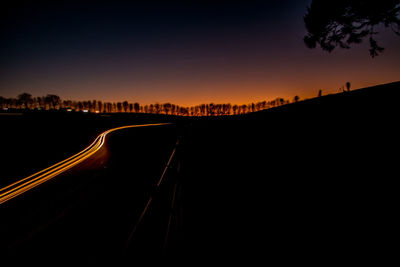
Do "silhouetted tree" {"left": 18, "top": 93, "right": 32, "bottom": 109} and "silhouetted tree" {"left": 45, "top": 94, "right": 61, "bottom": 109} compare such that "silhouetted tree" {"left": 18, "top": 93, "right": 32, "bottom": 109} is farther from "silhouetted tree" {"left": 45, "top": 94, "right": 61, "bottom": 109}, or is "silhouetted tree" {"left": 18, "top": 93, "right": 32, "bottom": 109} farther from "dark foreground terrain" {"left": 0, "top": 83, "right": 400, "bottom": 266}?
"dark foreground terrain" {"left": 0, "top": 83, "right": 400, "bottom": 266}

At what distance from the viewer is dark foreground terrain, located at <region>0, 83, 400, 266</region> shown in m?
4.15

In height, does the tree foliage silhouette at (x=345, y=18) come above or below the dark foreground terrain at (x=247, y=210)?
above

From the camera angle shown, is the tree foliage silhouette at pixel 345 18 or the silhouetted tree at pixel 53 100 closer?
the tree foliage silhouette at pixel 345 18

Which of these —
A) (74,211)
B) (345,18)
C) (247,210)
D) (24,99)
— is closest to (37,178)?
(74,211)

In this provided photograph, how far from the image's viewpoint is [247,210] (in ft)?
19.5

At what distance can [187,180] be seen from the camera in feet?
28.3

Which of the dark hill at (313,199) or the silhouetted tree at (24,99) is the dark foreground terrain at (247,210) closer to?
the dark hill at (313,199)

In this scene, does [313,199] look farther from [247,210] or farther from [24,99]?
[24,99]

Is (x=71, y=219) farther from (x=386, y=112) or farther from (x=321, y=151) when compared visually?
(x=386, y=112)

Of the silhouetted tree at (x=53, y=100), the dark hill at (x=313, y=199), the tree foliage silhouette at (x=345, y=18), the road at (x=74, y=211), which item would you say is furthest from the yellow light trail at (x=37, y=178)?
the silhouetted tree at (x=53, y=100)

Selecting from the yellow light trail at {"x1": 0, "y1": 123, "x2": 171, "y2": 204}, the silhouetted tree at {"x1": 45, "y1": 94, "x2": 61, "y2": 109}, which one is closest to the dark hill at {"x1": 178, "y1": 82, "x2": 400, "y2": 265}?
the yellow light trail at {"x1": 0, "y1": 123, "x2": 171, "y2": 204}

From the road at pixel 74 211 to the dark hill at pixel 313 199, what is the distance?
2184 mm

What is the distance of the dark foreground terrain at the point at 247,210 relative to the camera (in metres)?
4.15

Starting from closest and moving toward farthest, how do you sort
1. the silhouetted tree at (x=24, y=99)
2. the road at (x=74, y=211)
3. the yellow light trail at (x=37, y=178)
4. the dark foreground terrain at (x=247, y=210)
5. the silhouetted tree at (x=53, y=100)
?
the dark foreground terrain at (x=247, y=210) → the road at (x=74, y=211) → the yellow light trail at (x=37, y=178) → the silhouetted tree at (x=24, y=99) → the silhouetted tree at (x=53, y=100)
